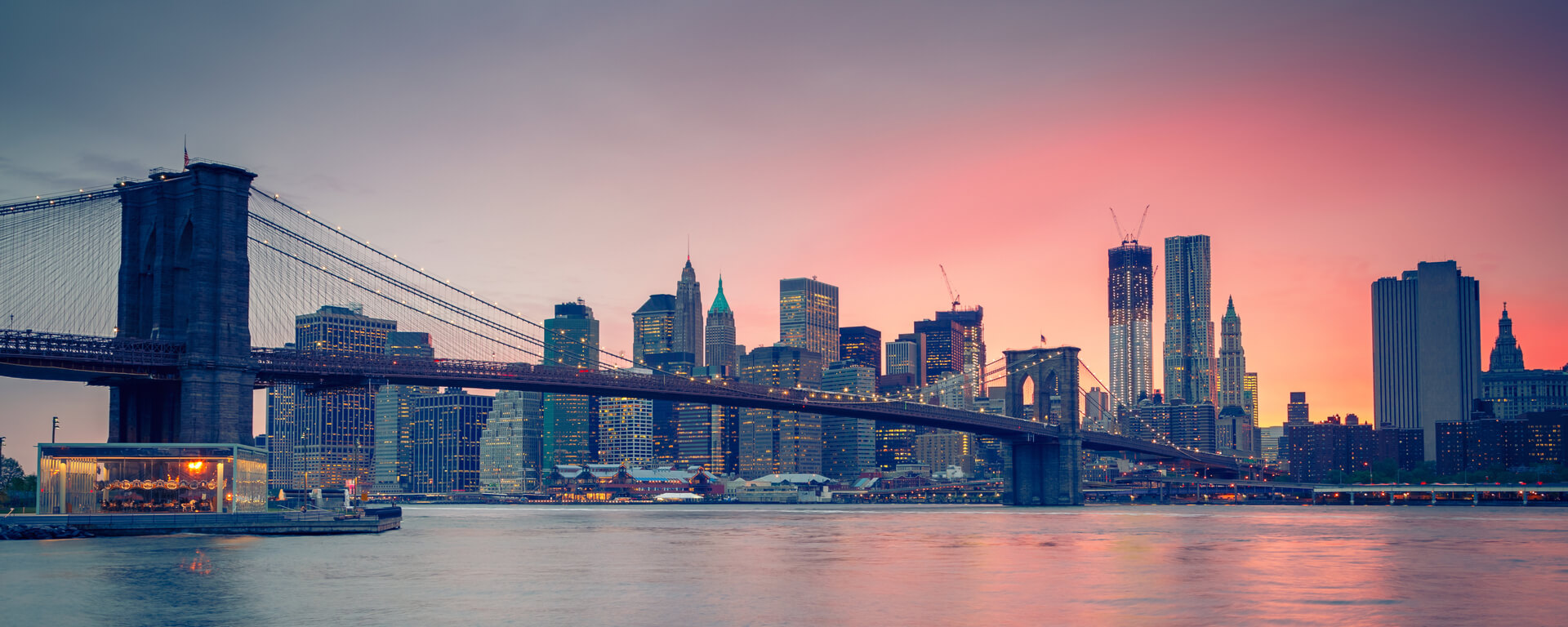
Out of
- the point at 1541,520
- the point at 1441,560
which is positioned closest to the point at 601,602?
the point at 1441,560

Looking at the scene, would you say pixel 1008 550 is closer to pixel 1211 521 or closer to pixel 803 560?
pixel 803 560

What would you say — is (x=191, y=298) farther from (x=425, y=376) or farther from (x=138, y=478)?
(x=425, y=376)

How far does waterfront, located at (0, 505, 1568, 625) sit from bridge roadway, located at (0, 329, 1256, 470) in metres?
8.59

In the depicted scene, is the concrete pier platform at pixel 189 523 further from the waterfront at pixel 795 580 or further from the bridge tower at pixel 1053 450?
the bridge tower at pixel 1053 450

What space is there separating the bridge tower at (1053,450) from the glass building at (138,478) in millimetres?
84077

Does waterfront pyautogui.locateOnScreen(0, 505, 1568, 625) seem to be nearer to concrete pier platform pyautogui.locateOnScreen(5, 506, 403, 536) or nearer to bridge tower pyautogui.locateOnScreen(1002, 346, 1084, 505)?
concrete pier platform pyautogui.locateOnScreen(5, 506, 403, 536)

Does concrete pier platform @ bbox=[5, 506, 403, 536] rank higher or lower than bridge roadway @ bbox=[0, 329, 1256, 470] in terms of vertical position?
lower

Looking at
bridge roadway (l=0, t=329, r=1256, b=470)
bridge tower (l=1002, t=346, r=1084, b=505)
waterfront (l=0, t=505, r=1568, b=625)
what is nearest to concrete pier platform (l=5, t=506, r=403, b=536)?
waterfront (l=0, t=505, r=1568, b=625)

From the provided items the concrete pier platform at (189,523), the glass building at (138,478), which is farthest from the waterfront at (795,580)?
the glass building at (138,478)

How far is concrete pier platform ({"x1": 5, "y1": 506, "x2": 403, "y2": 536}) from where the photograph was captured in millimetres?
57625

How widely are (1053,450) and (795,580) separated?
9340 cm

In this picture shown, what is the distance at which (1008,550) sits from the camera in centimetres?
5528

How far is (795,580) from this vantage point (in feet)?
135

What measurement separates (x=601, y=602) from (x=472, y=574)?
416 inches
